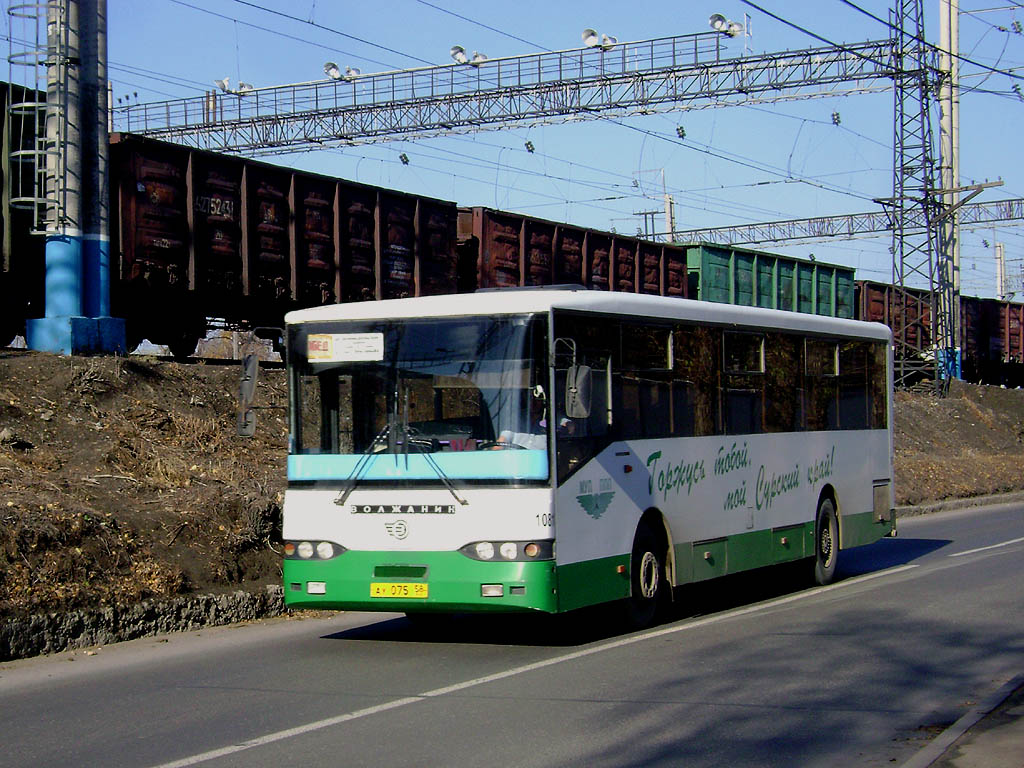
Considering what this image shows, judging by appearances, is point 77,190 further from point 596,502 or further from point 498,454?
point 596,502

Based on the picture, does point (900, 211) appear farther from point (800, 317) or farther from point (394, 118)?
point (800, 317)

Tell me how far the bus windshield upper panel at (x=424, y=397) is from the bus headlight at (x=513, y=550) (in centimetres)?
48

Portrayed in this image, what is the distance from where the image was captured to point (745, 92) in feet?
116

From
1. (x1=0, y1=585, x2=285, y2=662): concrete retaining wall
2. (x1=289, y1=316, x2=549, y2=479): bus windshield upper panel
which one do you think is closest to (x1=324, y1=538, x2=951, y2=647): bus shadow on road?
(x1=0, y1=585, x2=285, y2=662): concrete retaining wall

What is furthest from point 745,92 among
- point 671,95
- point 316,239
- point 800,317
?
point 800,317

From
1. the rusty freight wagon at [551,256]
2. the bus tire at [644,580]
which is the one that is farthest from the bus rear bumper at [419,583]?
the rusty freight wagon at [551,256]

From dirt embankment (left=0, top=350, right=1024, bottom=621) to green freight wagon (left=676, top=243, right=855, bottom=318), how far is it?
19.5 m

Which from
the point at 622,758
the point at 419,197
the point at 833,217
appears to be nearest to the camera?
the point at 622,758

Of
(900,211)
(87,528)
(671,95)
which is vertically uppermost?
(671,95)

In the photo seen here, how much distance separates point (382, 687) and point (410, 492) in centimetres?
168

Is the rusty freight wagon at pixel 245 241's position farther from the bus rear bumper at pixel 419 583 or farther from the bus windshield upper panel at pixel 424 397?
the bus rear bumper at pixel 419 583

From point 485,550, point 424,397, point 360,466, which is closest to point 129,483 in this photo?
point 360,466

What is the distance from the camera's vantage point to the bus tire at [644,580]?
34.8 feet

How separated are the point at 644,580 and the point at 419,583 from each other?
2111 millimetres
